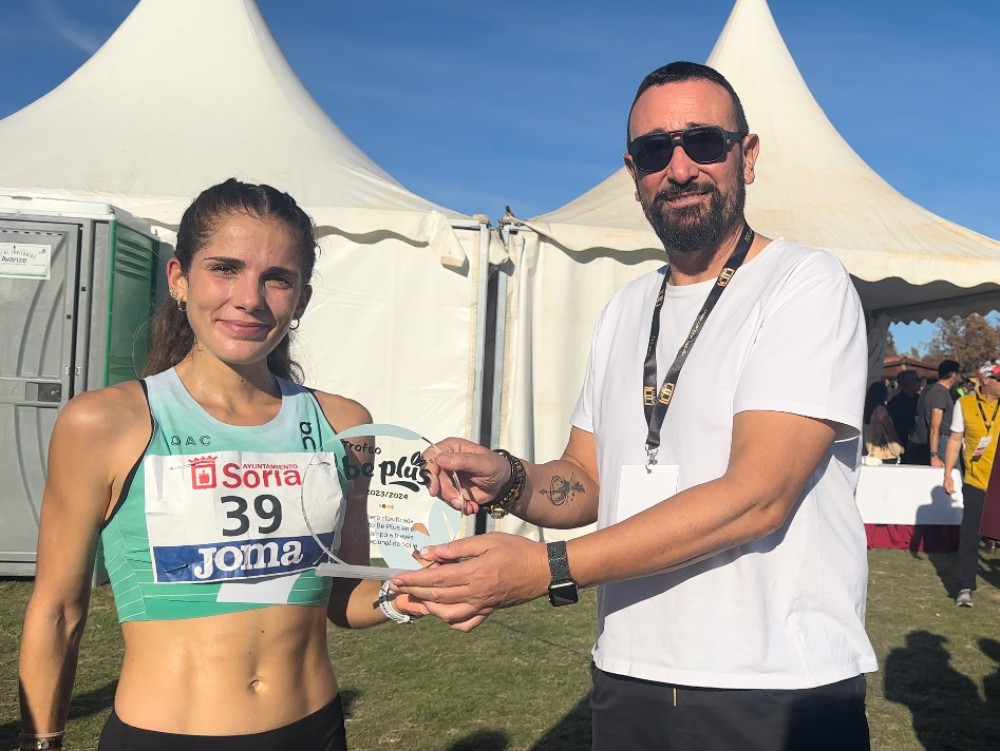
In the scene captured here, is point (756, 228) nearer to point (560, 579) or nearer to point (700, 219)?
point (700, 219)

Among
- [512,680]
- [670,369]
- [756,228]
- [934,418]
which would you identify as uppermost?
[756,228]

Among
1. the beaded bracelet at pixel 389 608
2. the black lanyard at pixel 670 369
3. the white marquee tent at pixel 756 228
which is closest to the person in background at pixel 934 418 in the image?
the white marquee tent at pixel 756 228

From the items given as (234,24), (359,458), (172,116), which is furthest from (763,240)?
(234,24)

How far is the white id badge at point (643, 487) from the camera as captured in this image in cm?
176

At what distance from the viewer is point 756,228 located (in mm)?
8055

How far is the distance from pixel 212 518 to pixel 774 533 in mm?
1084

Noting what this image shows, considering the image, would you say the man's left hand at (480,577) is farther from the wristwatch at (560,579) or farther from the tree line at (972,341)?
the tree line at (972,341)

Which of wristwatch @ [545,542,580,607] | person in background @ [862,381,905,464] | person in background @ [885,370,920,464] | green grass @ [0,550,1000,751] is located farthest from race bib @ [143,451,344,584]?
person in background @ [885,370,920,464]

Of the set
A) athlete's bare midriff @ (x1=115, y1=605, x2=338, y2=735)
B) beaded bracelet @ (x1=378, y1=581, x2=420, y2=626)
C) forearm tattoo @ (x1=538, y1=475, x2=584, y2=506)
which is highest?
forearm tattoo @ (x1=538, y1=475, x2=584, y2=506)

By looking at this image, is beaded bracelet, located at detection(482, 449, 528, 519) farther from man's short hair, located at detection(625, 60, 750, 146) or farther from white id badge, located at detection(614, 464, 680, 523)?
man's short hair, located at detection(625, 60, 750, 146)

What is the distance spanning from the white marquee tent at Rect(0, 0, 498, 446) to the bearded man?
4.93 metres

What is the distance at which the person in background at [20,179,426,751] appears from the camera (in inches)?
63.9

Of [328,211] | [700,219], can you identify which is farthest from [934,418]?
[700,219]

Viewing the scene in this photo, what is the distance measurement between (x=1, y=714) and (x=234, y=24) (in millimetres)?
7589
